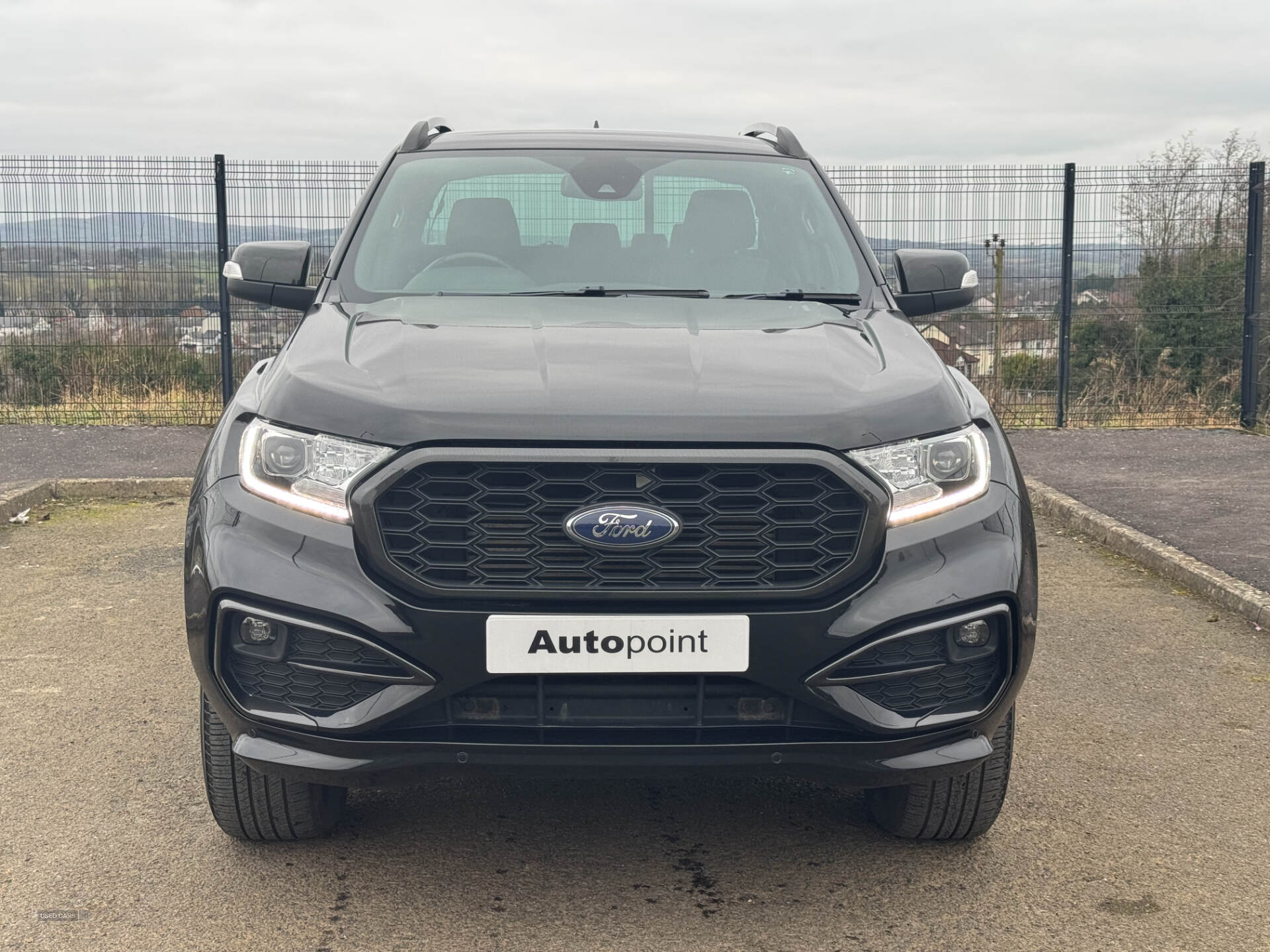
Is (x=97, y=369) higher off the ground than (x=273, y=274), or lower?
lower

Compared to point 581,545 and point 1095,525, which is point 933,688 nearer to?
point 581,545

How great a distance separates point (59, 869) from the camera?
129 inches

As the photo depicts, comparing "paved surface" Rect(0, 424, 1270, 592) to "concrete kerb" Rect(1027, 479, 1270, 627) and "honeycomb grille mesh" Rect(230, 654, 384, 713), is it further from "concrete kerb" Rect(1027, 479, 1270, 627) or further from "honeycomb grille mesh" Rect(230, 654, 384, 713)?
"honeycomb grille mesh" Rect(230, 654, 384, 713)

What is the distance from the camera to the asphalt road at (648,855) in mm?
2969

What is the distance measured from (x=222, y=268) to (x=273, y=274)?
8076 millimetres

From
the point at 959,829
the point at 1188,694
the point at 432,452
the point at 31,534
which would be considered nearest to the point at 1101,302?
the point at 1188,694

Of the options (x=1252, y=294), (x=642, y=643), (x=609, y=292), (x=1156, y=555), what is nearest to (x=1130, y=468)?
(x=1252, y=294)

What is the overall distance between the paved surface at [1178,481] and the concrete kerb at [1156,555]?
0.12 meters

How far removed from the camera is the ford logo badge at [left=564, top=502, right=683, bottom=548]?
277 cm

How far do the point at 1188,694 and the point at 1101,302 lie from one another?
8.30 metres

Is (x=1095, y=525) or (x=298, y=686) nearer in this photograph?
(x=298, y=686)

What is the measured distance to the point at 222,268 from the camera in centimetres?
1194

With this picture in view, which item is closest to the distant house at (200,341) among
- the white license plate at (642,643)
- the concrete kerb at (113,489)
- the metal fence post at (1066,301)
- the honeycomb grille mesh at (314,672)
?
the concrete kerb at (113,489)

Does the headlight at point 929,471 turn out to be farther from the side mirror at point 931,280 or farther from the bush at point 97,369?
the bush at point 97,369
